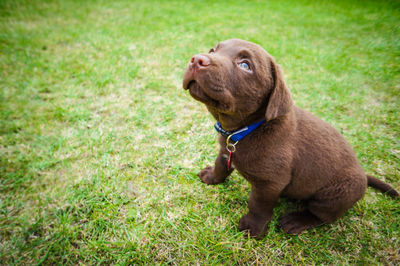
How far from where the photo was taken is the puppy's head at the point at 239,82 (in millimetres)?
1428

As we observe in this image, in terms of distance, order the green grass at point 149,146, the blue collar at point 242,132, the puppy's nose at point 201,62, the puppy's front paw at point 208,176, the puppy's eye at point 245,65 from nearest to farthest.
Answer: the puppy's nose at point 201,62 < the puppy's eye at point 245,65 < the blue collar at point 242,132 < the green grass at point 149,146 < the puppy's front paw at point 208,176

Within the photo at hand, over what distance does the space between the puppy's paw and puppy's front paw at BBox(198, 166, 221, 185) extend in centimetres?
81

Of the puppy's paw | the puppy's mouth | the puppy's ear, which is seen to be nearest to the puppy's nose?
the puppy's mouth

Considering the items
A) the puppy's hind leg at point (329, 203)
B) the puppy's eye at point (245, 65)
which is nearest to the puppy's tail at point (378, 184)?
the puppy's hind leg at point (329, 203)

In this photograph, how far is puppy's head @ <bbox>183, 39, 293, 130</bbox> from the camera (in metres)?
1.43

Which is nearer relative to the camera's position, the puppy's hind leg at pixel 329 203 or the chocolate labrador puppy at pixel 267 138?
the chocolate labrador puppy at pixel 267 138

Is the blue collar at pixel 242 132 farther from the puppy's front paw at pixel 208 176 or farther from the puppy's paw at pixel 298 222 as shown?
the puppy's paw at pixel 298 222

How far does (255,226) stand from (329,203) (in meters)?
0.70

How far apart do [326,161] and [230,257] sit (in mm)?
1223

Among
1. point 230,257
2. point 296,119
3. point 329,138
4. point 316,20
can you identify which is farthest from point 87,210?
point 316,20

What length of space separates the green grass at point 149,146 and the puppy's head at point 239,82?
1.21 m

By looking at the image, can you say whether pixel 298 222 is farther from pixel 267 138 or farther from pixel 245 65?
pixel 245 65

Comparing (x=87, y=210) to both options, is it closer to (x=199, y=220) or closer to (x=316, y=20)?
(x=199, y=220)

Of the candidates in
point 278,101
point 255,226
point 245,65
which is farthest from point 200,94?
point 255,226
